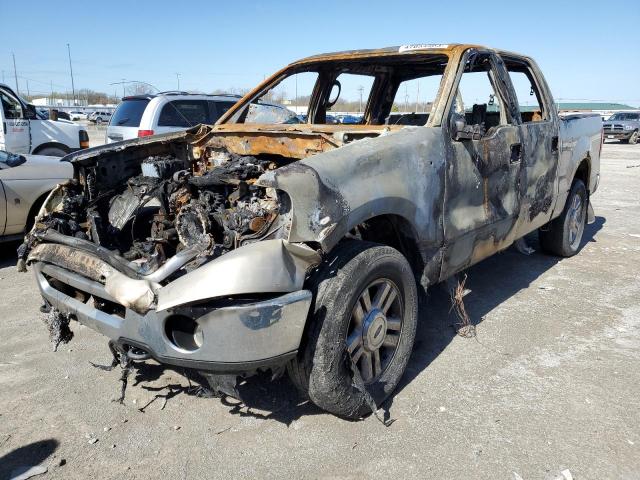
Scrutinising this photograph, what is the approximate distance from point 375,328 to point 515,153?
1.96 metres

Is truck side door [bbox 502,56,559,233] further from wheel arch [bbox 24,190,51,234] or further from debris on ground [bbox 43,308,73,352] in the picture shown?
wheel arch [bbox 24,190,51,234]

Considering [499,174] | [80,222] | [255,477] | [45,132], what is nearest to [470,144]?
[499,174]

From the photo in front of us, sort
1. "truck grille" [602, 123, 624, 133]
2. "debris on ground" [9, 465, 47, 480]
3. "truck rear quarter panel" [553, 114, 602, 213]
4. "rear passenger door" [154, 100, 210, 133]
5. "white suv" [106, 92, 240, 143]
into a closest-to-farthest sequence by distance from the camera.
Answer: "debris on ground" [9, 465, 47, 480] → "truck rear quarter panel" [553, 114, 602, 213] → "white suv" [106, 92, 240, 143] → "rear passenger door" [154, 100, 210, 133] → "truck grille" [602, 123, 624, 133]

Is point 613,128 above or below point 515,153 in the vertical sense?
below

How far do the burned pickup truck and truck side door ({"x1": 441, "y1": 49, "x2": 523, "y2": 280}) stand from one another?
0.5 inches

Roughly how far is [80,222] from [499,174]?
284cm

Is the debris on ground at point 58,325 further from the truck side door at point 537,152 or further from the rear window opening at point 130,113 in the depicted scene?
the rear window opening at point 130,113

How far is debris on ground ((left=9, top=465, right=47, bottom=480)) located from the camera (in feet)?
7.58

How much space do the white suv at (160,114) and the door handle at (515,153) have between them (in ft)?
20.0

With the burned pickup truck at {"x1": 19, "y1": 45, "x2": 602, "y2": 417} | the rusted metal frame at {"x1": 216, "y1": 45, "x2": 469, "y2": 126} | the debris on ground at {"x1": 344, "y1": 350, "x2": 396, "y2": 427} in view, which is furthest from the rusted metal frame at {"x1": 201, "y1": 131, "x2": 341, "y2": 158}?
the debris on ground at {"x1": 344, "y1": 350, "x2": 396, "y2": 427}

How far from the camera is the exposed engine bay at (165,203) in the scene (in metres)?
2.77

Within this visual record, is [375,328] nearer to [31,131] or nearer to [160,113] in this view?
[160,113]

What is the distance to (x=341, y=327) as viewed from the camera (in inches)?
96.0

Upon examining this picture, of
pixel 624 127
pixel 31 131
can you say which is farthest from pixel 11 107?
pixel 624 127
